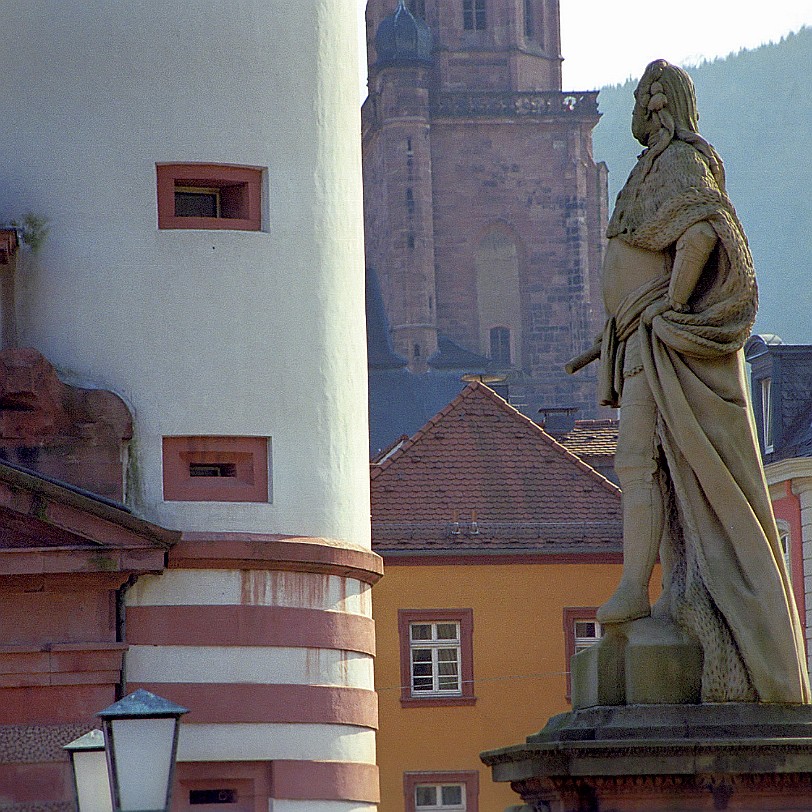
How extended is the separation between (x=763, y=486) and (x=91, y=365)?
531 inches

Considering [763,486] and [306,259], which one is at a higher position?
[306,259]

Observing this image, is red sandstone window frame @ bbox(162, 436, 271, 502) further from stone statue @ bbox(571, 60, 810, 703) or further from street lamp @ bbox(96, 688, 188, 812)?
street lamp @ bbox(96, 688, 188, 812)

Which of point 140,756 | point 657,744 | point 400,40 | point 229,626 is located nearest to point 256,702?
point 229,626

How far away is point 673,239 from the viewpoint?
10867 mm

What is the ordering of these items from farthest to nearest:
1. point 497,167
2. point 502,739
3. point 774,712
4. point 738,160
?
point 738,160, point 497,167, point 502,739, point 774,712

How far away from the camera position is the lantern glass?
9938 millimetres

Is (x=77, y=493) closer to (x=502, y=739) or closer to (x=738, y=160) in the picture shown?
(x=502, y=739)

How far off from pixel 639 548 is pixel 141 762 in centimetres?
250

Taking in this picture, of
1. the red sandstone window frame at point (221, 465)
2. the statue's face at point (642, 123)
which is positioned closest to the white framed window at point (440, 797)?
the red sandstone window frame at point (221, 465)

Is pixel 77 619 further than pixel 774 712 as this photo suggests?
Yes

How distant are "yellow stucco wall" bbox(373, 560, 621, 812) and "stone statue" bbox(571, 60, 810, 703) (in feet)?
82.6

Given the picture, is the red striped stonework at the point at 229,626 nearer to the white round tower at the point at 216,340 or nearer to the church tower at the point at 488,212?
the white round tower at the point at 216,340

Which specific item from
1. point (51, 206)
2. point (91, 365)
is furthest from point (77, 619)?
point (51, 206)

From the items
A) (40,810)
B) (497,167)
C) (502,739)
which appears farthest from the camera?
(497,167)
